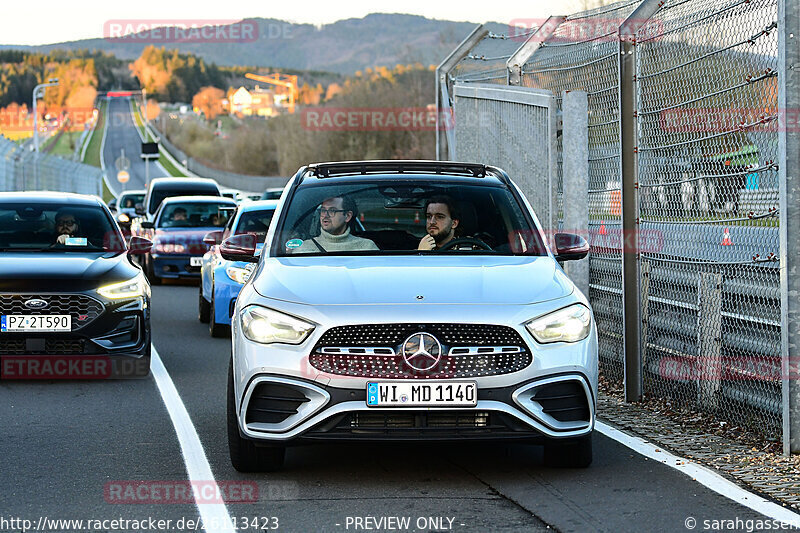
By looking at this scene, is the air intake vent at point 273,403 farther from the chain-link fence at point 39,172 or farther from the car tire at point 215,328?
the chain-link fence at point 39,172

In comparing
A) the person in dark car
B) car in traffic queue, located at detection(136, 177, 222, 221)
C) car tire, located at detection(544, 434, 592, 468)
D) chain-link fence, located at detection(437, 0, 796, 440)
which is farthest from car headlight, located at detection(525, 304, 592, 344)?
car in traffic queue, located at detection(136, 177, 222, 221)

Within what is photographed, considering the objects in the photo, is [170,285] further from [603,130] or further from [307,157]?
[307,157]

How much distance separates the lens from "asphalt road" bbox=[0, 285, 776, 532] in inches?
232

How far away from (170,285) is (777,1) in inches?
695

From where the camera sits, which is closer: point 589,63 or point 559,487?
point 559,487

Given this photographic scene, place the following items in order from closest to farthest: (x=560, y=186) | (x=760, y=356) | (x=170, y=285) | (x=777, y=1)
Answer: (x=777, y=1) < (x=760, y=356) < (x=560, y=186) < (x=170, y=285)

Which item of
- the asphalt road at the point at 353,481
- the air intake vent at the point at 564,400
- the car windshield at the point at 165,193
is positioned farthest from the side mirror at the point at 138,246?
the car windshield at the point at 165,193

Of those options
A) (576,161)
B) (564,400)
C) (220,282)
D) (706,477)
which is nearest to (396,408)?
(564,400)

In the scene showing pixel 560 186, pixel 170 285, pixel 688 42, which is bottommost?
pixel 170 285

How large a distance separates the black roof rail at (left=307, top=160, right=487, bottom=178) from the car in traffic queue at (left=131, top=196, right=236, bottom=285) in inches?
551

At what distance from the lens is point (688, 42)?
872cm

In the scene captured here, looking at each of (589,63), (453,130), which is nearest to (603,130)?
(589,63)

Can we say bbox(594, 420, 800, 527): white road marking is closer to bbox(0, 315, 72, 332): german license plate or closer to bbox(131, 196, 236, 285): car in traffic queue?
bbox(0, 315, 72, 332): german license plate

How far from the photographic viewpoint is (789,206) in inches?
281
